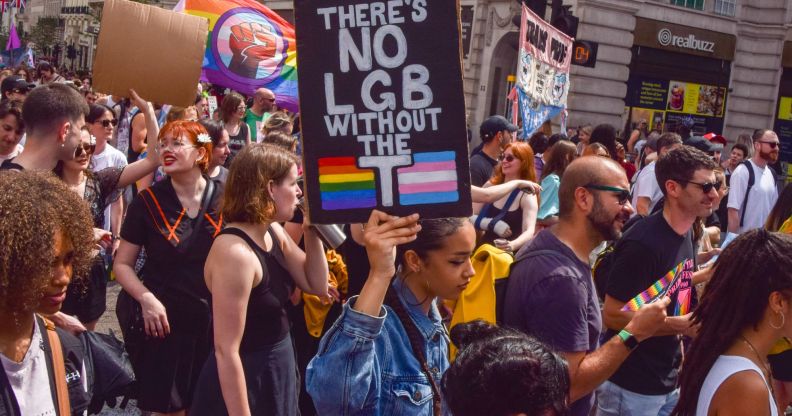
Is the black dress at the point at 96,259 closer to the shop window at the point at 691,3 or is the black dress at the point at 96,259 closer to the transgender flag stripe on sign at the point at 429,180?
the transgender flag stripe on sign at the point at 429,180

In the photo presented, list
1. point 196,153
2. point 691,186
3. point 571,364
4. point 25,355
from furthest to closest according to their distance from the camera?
point 196,153
point 691,186
point 571,364
point 25,355

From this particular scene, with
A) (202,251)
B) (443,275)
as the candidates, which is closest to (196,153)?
(202,251)

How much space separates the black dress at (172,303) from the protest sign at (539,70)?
4.92 meters

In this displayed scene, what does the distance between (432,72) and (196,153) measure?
2207 mm

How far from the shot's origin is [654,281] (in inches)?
157

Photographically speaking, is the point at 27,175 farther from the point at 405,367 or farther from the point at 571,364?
the point at 571,364

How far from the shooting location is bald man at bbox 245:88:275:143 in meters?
9.55

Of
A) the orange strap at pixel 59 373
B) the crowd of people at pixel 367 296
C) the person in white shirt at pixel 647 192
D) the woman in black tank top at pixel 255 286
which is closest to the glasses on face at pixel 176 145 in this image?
the crowd of people at pixel 367 296

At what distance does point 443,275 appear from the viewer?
2900 millimetres

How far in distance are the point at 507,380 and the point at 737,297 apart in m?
1.29

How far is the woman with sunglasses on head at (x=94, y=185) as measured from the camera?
4641 millimetres

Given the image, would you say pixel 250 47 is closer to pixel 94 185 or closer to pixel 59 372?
pixel 94 185

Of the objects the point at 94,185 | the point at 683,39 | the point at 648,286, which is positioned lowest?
the point at 648,286

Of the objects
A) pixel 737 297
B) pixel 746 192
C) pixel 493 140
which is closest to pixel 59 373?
pixel 737 297
